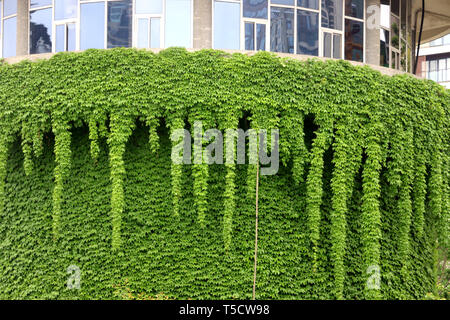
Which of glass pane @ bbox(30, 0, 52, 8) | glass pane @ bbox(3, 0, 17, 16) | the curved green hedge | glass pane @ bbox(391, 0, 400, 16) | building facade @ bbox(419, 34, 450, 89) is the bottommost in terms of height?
the curved green hedge

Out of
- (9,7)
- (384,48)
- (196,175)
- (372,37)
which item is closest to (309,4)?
(372,37)

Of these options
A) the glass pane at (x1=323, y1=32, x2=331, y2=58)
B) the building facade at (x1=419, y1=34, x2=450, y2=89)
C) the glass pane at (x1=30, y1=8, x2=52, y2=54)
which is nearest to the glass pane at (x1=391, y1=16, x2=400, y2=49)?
the glass pane at (x1=323, y1=32, x2=331, y2=58)

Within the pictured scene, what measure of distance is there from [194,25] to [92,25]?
279 cm

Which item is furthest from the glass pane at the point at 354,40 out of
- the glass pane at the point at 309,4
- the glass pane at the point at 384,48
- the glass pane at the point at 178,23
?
the glass pane at the point at 178,23

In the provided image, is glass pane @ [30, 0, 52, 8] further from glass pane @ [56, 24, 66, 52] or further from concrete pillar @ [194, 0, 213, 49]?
concrete pillar @ [194, 0, 213, 49]

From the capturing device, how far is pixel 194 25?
1297 centimetres

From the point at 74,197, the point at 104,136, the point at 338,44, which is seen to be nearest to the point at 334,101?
the point at 338,44

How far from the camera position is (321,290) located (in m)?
12.0

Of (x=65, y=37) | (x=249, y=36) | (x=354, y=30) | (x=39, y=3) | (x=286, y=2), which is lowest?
(x=249, y=36)

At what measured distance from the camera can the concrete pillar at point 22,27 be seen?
47.5ft

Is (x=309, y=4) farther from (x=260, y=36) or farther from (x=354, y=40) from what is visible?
(x=354, y=40)

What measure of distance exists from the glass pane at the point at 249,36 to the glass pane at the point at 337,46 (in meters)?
2.57

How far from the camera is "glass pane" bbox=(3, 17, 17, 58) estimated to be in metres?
14.9

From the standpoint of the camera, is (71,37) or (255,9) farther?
(71,37)
